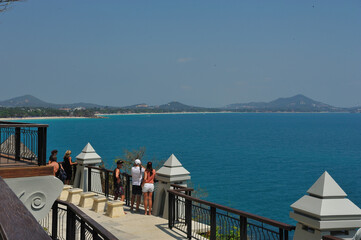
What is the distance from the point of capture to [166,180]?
39.2ft

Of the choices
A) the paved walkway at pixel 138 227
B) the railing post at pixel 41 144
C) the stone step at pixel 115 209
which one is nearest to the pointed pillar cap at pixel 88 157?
the paved walkway at pixel 138 227

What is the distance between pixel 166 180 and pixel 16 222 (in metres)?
9.78

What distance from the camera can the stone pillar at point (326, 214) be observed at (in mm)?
6191

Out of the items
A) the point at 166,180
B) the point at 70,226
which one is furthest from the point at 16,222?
the point at 166,180

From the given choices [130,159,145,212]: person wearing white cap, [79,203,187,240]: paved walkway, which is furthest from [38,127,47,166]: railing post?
[130,159,145,212]: person wearing white cap

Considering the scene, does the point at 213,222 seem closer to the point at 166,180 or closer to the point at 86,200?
the point at 166,180

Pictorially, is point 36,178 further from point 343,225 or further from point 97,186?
point 97,186

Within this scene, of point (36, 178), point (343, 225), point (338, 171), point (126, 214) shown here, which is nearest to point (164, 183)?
point (126, 214)

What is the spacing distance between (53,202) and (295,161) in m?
61.5

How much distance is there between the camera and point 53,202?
9141 millimetres

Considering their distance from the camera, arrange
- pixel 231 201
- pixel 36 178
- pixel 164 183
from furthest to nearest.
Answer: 1. pixel 231 201
2. pixel 164 183
3. pixel 36 178

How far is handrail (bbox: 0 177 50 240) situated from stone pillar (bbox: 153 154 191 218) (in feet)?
30.8

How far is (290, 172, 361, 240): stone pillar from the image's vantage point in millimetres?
6191

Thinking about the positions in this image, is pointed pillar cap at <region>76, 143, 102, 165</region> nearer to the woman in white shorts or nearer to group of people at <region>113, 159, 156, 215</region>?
group of people at <region>113, 159, 156, 215</region>
